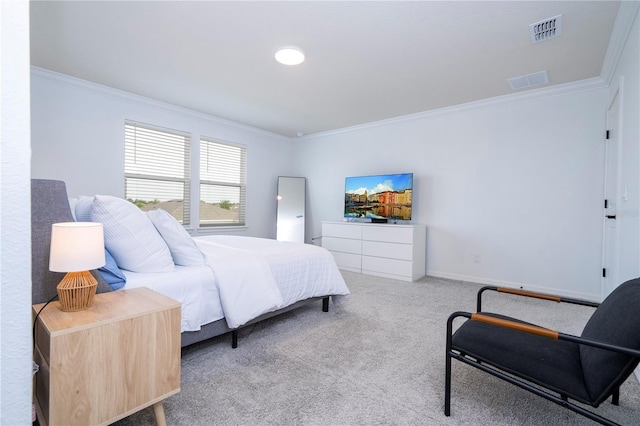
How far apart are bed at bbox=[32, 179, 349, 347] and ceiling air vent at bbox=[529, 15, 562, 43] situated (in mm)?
Result: 2718

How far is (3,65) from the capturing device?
59 cm

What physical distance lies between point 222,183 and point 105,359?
4.28 meters

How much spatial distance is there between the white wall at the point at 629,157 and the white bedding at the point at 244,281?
2127 mm

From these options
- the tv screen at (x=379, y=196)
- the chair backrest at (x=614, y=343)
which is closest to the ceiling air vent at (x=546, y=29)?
the chair backrest at (x=614, y=343)

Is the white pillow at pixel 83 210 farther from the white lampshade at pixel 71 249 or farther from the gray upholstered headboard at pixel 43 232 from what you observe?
the white lampshade at pixel 71 249

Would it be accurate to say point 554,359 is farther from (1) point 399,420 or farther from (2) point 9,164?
(2) point 9,164

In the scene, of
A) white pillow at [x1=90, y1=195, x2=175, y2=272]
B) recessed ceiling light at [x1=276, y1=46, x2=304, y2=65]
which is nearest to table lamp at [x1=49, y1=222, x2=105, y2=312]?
white pillow at [x1=90, y1=195, x2=175, y2=272]

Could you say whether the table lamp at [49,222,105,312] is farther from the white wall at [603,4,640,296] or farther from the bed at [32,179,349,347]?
the white wall at [603,4,640,296]

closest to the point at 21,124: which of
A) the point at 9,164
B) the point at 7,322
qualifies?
the point at 9,164

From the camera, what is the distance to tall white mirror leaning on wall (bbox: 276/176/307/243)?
5.99 m

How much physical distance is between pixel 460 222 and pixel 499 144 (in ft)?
3.75

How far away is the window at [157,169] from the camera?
419 centimetres

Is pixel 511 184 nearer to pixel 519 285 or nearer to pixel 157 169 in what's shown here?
pixel 519 285

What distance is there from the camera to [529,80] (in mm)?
3449
